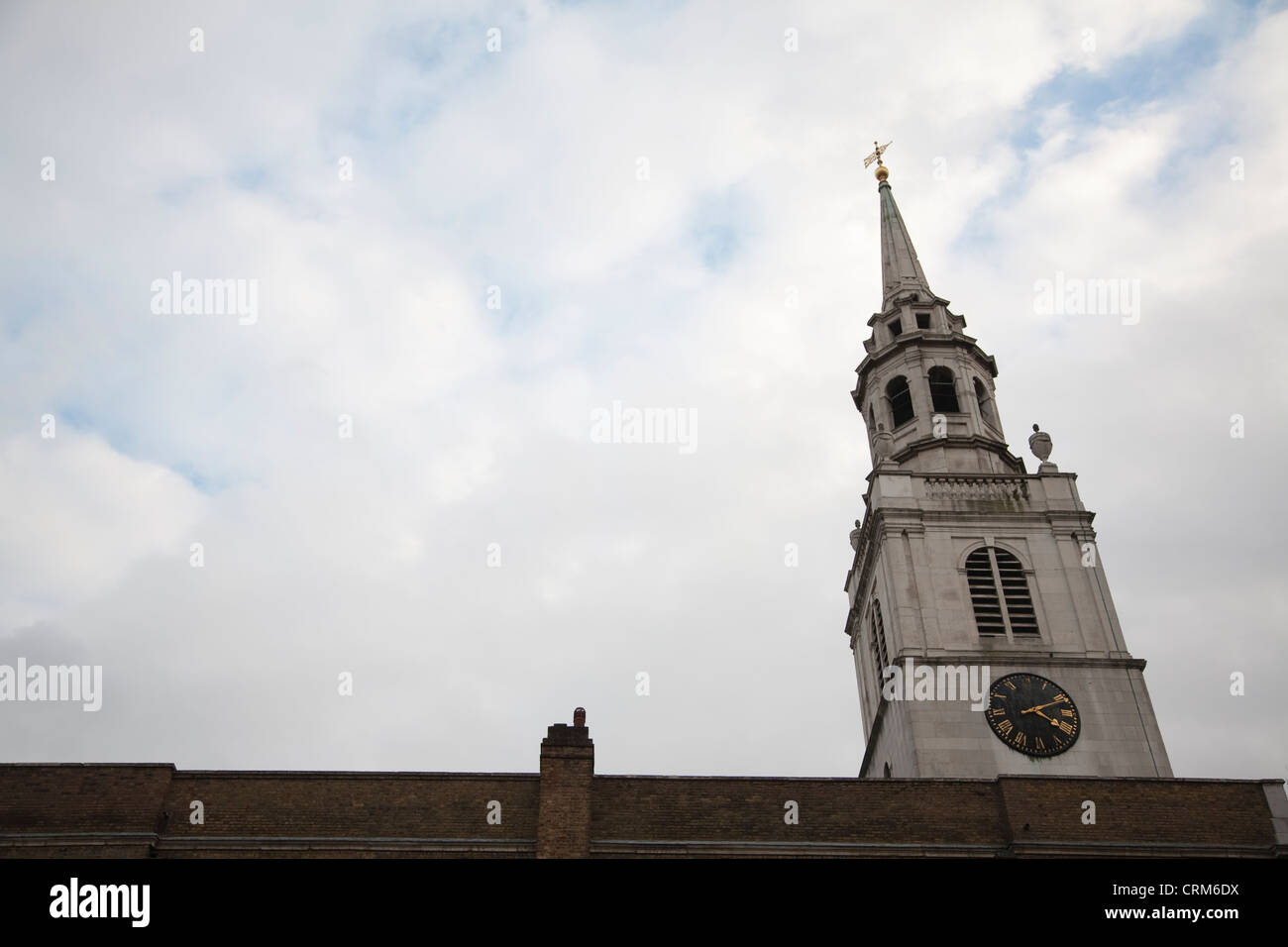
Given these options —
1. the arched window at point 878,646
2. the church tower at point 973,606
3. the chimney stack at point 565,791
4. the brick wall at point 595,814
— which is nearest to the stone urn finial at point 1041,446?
the church tower at point 973,606

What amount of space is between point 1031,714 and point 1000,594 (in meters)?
3.81

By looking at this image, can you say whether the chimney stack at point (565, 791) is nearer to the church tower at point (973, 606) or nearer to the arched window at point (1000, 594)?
the church tower at point (973, 606)

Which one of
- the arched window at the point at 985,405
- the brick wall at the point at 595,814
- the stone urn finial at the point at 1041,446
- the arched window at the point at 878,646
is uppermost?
the arched window at the point at 985,405

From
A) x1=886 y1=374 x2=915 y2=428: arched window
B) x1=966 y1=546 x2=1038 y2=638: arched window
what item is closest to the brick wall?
x1=966 y1=546 x2=1038 y2=638: arched window

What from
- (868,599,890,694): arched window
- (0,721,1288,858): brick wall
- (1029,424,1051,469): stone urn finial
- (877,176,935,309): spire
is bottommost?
(0,721,1288,858): brick wall

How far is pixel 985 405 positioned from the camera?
1535 inches

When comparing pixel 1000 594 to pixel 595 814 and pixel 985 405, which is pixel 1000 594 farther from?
pixel 595 814

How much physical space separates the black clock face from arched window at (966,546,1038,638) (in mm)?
1656

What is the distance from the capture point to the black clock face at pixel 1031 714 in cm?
2872

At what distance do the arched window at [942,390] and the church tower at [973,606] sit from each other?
0.15 feet

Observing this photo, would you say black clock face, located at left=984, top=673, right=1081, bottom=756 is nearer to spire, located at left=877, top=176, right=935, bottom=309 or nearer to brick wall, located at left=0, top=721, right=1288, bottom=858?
brick wall, located at left=0, top=721, right=1288, bottom=858

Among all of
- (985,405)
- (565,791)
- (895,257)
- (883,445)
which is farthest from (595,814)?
(895,257)

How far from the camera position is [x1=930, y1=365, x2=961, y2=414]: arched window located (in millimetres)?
38438

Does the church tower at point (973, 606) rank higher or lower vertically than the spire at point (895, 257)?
lower
